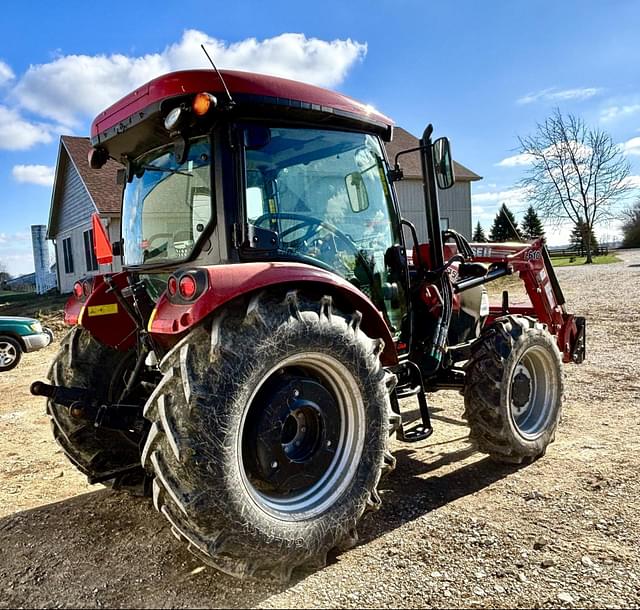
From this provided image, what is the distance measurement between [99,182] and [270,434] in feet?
59.4

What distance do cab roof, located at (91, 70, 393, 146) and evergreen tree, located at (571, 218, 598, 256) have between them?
27.7 m

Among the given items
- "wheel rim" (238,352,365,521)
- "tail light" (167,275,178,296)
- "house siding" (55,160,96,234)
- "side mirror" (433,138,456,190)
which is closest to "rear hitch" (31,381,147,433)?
"wheel rim" (238,352,365,521)

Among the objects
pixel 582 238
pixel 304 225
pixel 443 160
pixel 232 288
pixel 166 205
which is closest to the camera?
pixel 232 288

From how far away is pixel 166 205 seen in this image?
3.41 metres

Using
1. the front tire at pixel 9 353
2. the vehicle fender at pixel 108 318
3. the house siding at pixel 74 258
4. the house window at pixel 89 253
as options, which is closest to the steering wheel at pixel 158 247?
the vehicle fender at pixel 108 318

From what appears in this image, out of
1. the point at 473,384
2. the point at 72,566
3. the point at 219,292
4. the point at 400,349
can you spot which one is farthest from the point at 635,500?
the point at 72,566

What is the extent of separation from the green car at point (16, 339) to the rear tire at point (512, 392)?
8933 mm

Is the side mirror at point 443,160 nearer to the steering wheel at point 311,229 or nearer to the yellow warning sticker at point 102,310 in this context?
the steering wheel at point 311,229

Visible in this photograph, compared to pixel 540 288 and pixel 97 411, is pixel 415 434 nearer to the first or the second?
pixel 97 411

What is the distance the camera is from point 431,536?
10.3 ft

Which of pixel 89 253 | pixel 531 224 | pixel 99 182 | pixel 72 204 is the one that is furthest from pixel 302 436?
pixel 531 224

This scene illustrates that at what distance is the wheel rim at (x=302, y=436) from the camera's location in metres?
2.80

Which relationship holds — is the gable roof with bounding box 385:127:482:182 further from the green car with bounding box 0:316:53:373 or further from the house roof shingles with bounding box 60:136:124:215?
the green car with bounding box 0:316:53:373

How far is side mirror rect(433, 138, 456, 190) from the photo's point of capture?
12.4ft
